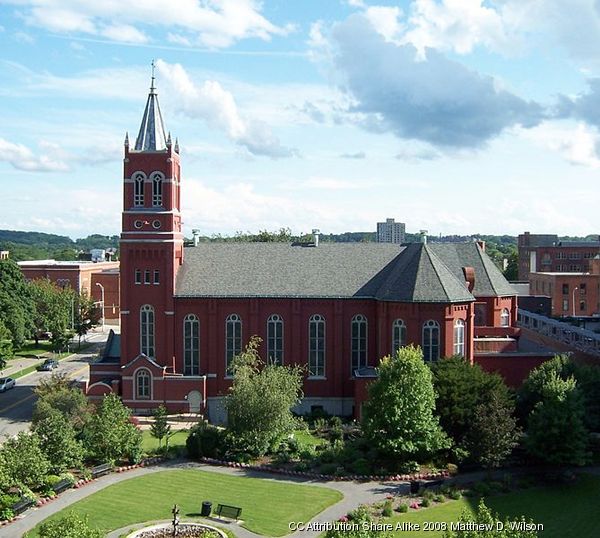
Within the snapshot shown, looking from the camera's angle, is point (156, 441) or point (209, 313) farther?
point (209, 313)

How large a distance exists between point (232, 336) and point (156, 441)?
13.6 metres

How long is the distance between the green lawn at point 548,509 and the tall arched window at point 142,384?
30942mm

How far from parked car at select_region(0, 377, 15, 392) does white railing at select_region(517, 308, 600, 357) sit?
56086 mm

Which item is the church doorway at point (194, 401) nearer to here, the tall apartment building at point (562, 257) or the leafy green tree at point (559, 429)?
the leafy green tree at point (559, 429)

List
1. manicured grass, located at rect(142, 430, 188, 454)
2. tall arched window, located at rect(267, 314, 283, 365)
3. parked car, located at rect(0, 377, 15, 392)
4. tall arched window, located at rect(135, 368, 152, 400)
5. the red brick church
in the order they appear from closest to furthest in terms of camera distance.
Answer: manicured grass, located at rect(142, 430, 188, 454) < tall arched window, located at rect(135, 368, 152, 400) < the red brick church < tall arched window, located at rect(267, 314, 283, 365) < parked car, located at rect(0, 377, 15, 392)

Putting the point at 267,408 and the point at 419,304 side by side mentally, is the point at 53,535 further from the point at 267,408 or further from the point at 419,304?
the point at 419,304

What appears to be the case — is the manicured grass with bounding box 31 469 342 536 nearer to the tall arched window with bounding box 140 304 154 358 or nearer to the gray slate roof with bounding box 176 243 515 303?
the tall arched window with bounding box 140 304 154 358

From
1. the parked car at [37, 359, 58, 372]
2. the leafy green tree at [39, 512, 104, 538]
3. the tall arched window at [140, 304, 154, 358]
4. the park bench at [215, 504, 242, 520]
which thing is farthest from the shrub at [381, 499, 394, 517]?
the parked car at [37, 359, 58, 372]

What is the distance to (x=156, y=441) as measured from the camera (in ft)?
188

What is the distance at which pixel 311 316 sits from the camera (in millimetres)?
67625

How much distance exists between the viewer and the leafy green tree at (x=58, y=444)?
47.3m

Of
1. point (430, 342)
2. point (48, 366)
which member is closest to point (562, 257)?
point (430, 342)

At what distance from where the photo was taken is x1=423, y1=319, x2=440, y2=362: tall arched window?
6228 cm

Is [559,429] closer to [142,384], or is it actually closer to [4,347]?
[142,384]
